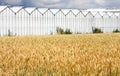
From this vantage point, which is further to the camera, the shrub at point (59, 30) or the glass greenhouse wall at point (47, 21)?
the shrub at point (59, 30)

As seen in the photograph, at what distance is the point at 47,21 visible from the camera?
3756 cm

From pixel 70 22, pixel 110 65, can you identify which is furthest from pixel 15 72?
pixel 70 22

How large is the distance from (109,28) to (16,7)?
1459 cm

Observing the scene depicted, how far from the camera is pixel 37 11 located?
36.8 meters

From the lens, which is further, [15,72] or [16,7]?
[16,7]

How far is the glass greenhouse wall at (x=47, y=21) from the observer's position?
34469mm

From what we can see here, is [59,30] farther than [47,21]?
No

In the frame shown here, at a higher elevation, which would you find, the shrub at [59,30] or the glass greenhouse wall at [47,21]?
the glass greenhouse wall at [47,21]

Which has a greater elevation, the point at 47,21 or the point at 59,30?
the point at 47,21

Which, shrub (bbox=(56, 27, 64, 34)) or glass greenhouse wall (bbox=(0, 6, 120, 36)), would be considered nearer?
glass greenhouse wall (bbox=(0, 6, 120, 36))

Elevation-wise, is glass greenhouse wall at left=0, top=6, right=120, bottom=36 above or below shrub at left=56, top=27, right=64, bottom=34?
above

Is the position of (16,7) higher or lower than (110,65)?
higher

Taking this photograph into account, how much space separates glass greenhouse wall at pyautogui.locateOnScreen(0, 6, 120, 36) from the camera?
3447cm

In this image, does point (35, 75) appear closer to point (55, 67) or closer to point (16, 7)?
point (55, 67)
